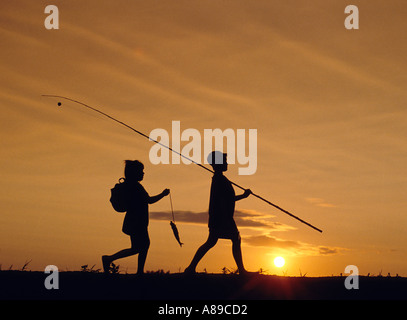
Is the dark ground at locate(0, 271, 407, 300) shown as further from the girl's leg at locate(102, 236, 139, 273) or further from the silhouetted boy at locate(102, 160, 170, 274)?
the silhouetted boy at locate(102, 160, 170, 274)

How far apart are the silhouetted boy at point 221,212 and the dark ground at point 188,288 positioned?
22.2 inches

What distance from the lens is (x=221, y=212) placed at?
47.9ft

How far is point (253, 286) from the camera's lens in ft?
45.1

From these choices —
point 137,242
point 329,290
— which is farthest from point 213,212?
point 329,290

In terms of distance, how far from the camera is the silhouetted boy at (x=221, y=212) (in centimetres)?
1450

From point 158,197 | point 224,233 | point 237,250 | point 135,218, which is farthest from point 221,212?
point 135,218

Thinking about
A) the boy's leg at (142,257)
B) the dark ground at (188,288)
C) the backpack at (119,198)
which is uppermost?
the backpack at (119,198)

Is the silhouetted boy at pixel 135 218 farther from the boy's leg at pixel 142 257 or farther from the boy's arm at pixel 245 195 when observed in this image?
the boy's arm at pixel 245 195

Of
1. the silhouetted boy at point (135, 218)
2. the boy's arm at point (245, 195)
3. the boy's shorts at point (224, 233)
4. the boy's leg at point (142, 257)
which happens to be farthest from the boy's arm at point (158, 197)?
the boy's arm at point (245, 195)

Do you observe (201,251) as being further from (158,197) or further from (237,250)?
(158,197)

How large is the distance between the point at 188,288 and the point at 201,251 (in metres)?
1.09
